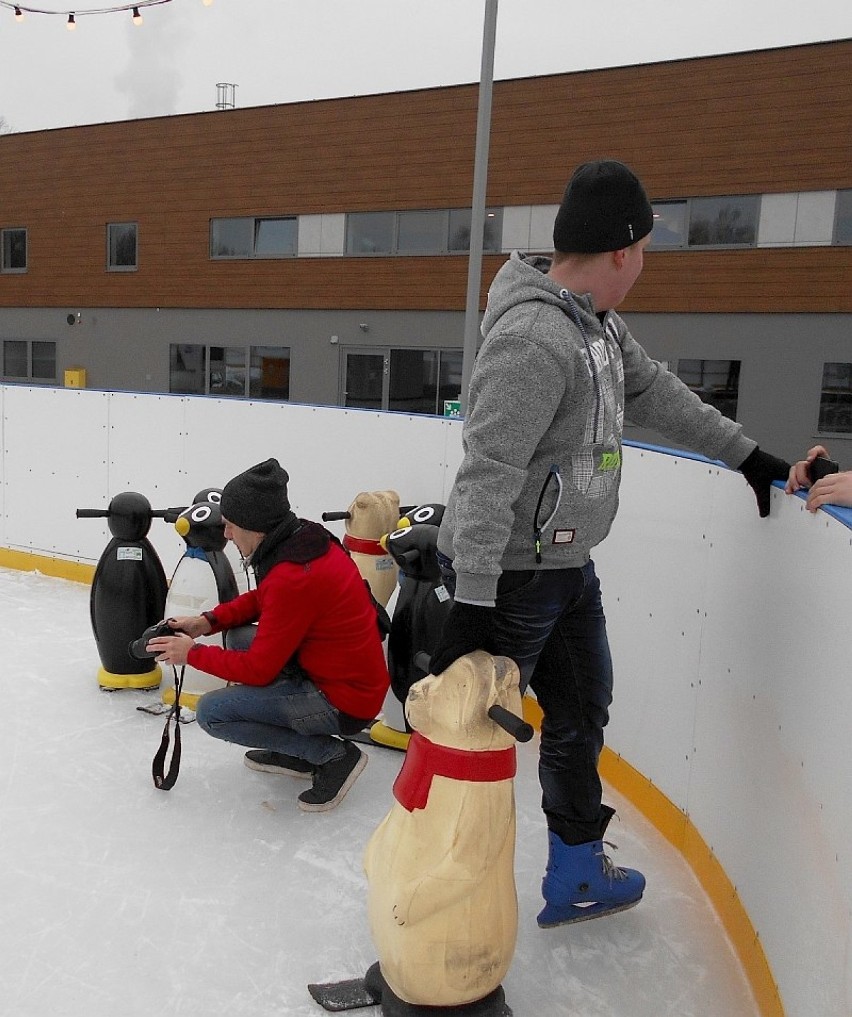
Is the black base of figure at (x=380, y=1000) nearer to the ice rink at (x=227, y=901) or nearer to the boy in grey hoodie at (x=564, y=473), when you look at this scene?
the ice rink at (x=227, y=901)

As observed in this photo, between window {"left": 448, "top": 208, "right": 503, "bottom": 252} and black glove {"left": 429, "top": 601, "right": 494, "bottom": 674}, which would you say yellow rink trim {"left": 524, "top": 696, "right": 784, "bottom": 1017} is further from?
window {"left": 448, "top": 208, "right": 503, "bottom": 252}

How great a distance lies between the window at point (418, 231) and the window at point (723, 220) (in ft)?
8.90

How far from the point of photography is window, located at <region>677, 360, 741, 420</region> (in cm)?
1224

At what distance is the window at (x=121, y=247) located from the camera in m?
16.6

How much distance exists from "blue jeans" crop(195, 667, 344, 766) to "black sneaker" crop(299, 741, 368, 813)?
0.12 m

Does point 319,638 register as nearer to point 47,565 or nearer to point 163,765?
point 163,765

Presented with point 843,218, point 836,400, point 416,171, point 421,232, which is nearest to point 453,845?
point 836,400

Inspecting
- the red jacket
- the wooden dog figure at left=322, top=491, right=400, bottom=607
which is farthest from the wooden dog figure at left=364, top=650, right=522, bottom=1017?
the wooden dog figure at left=322, top=491, right=400, bottom=607

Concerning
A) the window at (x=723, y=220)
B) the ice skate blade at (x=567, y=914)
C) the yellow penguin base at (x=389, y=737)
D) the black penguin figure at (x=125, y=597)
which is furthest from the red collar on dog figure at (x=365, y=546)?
the window at (x=723, y=220)

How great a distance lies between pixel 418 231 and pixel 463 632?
13.1 meters

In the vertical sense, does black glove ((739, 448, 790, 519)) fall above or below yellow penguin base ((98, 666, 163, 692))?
above

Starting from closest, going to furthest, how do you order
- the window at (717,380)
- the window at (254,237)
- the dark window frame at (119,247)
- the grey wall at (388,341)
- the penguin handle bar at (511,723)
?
the penguin handle bar at (511,723), the grey wall at (388,341), the window at (717,380), the window at (254,237), the dark window frame at (119,247)

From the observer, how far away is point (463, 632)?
5.43 ft

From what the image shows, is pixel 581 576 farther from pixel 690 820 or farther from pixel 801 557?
pixel 690 820
